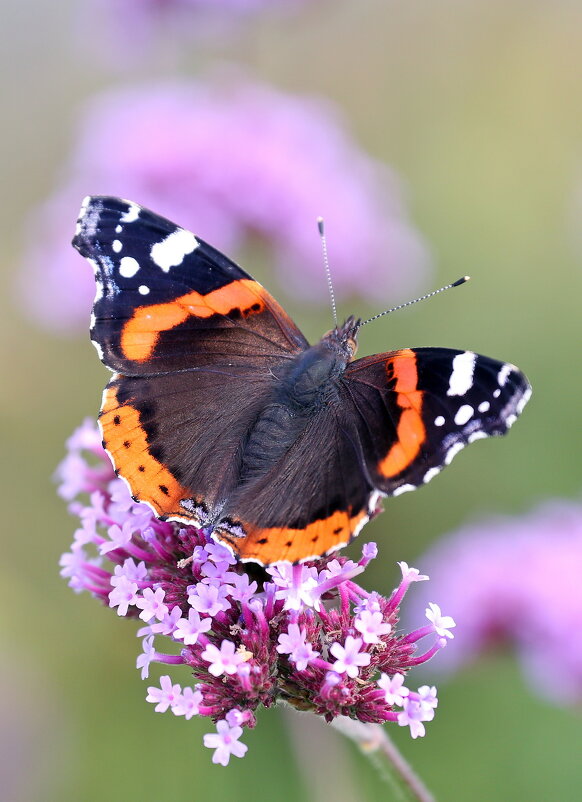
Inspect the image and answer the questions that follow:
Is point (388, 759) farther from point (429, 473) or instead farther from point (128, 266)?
point (128, 266)

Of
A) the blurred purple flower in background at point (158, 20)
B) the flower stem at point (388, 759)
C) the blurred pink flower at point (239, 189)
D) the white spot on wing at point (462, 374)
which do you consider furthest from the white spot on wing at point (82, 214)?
the blurred purple flower in background at point (158, 20)


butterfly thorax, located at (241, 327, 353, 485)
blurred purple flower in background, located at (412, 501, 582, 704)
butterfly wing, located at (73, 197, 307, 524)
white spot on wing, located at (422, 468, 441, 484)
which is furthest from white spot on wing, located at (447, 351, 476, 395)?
blurred purple flower in background, located at (412, 501, 582, 704)

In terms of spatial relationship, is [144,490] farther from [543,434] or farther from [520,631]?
[543,434]

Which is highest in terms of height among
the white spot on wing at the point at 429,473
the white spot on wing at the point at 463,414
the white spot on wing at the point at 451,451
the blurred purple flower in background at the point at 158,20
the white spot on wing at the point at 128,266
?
the blurred purple flower in background at the point at 158,20

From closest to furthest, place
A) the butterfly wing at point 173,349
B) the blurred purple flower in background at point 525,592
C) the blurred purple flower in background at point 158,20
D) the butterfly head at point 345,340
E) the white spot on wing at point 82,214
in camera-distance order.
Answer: the butterfly wing at point 173,349
the white spot on wing at point 82,214
the butterfly head at point 345,340
the blurred purple flower in background at point 525,592
the blurred purple flower in background at point 158,20

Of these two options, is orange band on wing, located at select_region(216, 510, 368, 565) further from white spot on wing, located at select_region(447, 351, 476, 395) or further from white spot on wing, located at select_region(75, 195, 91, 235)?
Answer: white spot on wing, located at select_region(75, 195, 91, 235)

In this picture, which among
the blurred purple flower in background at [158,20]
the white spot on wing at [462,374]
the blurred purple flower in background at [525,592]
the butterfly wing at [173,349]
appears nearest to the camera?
the white spot on wing at [462,374]

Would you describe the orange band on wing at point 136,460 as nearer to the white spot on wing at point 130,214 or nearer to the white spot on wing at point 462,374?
the white spot on wing at point 130,214
